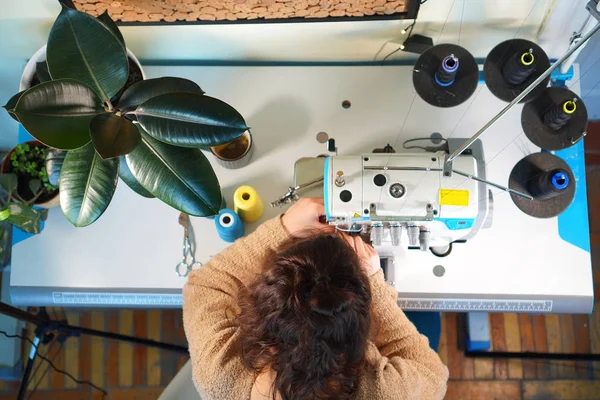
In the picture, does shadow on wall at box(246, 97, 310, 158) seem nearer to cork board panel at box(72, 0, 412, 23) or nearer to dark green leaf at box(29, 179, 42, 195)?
cork board panel at box(72, 0, 412, 23)

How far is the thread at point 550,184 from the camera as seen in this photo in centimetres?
110

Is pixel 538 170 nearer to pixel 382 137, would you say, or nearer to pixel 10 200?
pixel 382 137

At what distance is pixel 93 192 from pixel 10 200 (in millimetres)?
451

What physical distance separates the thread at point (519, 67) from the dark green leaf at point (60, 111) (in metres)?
0.95

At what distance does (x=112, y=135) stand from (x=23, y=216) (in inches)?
19.3

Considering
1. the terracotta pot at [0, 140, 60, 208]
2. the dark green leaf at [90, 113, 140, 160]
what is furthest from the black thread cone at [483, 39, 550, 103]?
the terracotta pot at [0, 140, 60, 208]

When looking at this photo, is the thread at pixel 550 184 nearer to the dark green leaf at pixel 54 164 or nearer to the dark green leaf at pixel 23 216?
the dark green leaf at pixel 54 164

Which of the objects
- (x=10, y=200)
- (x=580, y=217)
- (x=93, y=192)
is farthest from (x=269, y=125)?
(x=580, y=217)

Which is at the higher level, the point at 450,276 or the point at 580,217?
the point at 580,217

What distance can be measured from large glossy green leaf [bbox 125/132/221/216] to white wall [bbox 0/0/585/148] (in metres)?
0.53

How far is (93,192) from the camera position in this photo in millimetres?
984

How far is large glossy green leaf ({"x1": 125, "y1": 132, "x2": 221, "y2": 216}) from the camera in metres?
1.00

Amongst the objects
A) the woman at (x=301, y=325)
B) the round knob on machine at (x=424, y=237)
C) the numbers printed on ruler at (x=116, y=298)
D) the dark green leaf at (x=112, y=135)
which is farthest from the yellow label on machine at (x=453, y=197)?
the numbers printed on ruler at (x=116, y=298)

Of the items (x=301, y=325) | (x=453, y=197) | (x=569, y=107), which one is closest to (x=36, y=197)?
(x=301, y=325)
